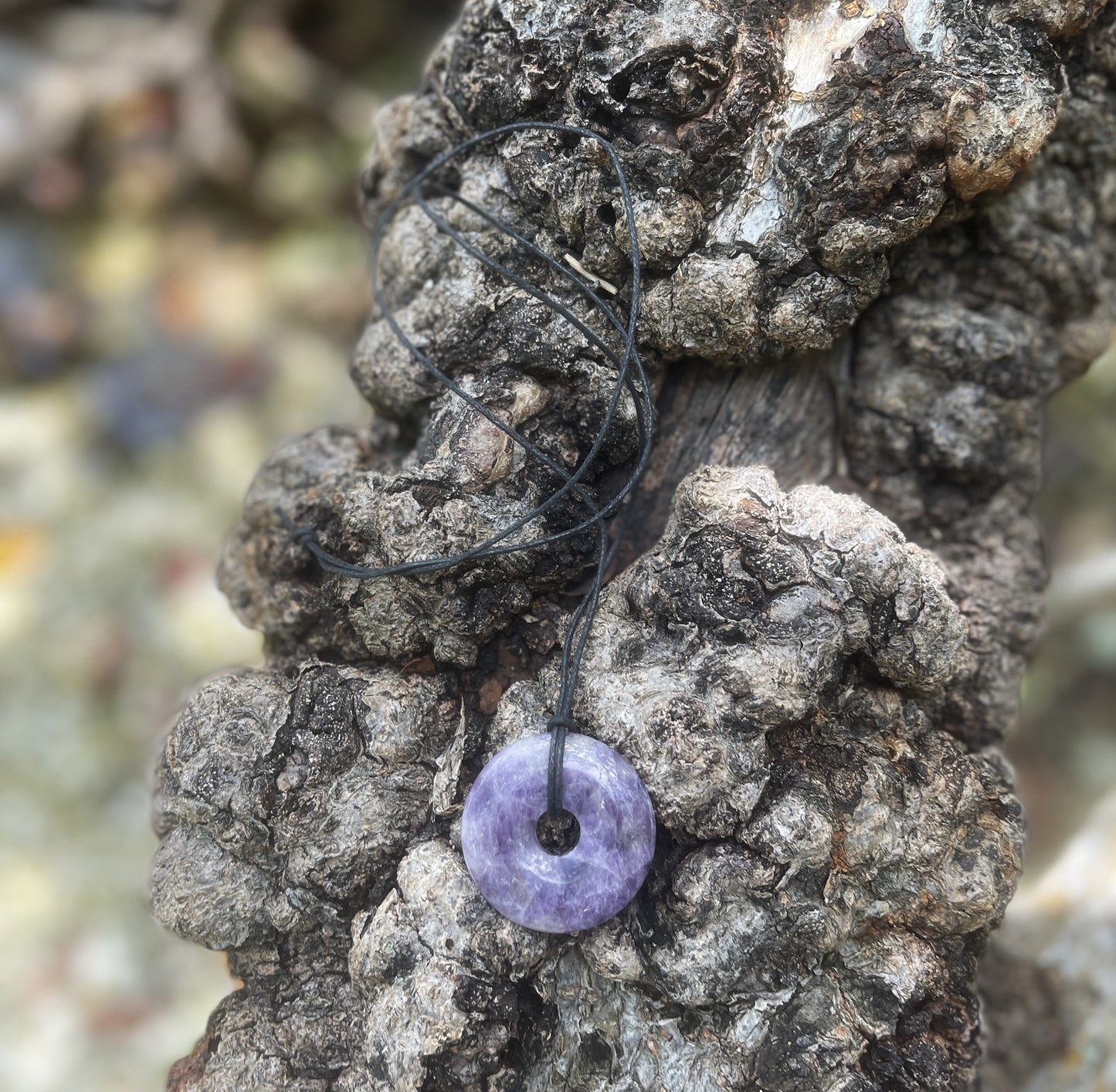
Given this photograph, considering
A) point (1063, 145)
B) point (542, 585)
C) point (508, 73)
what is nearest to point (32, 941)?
point (542, 585)

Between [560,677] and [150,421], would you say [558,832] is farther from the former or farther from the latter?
[150,421]

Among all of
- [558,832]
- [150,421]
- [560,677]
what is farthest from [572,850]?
[150,421]

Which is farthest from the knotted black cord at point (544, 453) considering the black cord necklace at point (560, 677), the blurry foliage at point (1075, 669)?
the blurry foliage at point (1075, 669)

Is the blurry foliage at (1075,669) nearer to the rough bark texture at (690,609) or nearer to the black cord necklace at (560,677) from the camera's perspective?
the rough bark texture at (690,609)

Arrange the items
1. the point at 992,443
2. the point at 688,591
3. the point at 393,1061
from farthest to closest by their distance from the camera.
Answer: the point at 992,443, the point at 688,591, the point at 393,1061

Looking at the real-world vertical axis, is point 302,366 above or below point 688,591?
below

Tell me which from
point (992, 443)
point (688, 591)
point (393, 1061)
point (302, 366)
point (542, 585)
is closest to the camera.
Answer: point (393, 1061)

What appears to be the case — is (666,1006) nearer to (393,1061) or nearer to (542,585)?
(393,1061)
